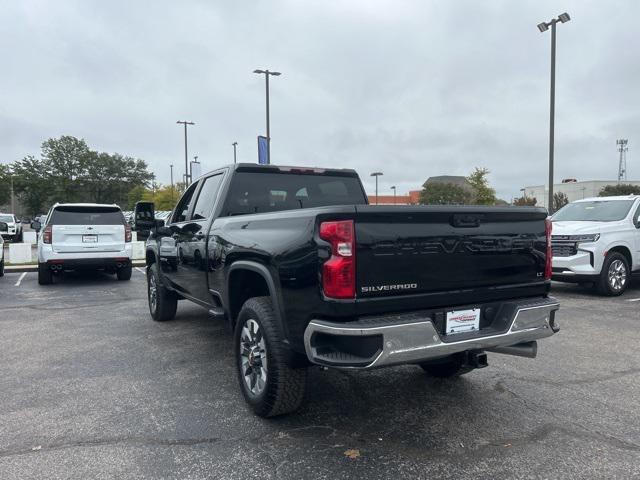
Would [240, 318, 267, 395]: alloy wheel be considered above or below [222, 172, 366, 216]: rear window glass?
below

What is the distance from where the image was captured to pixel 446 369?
4.41m

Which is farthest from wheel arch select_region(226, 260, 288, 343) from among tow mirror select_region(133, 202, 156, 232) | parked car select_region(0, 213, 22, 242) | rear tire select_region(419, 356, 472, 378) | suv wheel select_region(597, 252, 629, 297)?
parked car select_region(0, 213, 22, 242)

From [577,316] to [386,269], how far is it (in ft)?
17.8

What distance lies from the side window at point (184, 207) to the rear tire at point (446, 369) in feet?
10.5

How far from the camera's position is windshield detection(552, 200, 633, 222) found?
9391 mm

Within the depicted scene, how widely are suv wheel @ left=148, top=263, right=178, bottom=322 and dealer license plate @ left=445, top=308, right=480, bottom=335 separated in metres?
4.42

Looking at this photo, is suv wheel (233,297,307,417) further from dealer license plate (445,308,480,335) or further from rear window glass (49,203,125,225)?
rear window glass (49,203,125,225)

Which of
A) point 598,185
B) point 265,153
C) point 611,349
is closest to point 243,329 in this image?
point 611,349

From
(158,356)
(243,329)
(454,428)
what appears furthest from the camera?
(158,356)

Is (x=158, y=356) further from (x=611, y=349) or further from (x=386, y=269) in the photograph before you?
(x=611, y=349)

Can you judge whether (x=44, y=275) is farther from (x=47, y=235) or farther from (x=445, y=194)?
(x=445, y=194)

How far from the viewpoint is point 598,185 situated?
91812 mm

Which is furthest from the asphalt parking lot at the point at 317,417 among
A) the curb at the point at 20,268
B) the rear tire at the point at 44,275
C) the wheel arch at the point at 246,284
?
the curb at the point at 20,268

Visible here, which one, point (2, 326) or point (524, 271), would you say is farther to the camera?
point (2, 326)
